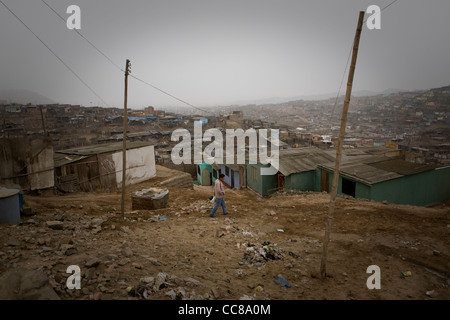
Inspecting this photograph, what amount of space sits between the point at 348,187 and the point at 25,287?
13.8 meters

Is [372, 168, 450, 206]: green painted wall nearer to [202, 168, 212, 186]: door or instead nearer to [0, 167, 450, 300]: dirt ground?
[0, 167, 450, 300]: dirt ground

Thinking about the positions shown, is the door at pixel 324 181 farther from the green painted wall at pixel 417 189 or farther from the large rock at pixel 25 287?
the large rock at pixel 25 287

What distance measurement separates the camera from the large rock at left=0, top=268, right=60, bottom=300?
2820 mm

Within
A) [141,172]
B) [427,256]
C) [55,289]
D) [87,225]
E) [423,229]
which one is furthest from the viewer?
[141,172]

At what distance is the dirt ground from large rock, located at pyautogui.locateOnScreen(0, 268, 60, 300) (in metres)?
0.20

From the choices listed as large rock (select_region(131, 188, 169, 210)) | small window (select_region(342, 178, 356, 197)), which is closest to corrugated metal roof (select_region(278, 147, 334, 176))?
small window (select_region(342, 178, 356, 197))

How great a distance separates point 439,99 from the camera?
68.9 metres

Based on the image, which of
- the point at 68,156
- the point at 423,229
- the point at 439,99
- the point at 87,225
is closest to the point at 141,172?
the point at 68,156

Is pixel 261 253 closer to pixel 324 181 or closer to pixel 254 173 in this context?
pixel 324 181

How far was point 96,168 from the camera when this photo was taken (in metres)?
14.1

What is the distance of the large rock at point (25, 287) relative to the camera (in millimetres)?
2820

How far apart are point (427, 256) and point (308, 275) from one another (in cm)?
293

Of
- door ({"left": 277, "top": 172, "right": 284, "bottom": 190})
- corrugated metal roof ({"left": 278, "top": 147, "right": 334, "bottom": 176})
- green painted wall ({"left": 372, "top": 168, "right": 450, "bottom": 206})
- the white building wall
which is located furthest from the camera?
door ({"left": 277, "top": 172, "right": 284, "bottom": 190})
